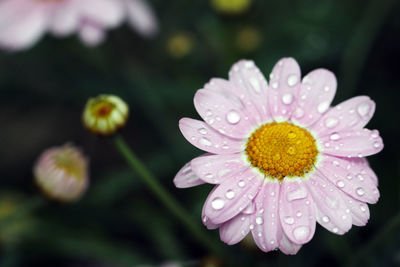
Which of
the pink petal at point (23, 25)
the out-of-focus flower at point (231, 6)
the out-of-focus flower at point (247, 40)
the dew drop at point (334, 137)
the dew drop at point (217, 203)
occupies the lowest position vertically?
the dew drop at point (334, 137)

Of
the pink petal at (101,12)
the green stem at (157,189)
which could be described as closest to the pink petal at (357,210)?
the green stem at (157,189)

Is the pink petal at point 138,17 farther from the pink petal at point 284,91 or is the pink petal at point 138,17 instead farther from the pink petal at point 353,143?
the pink petal at point 353,143

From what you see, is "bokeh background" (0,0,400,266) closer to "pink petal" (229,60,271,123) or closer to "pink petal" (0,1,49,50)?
"pink petal" (0,1,49,50)

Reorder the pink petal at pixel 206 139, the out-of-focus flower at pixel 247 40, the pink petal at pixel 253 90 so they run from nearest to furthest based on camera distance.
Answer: the pink petal at pixel 206 139
the pink petal at pixel 253 90
the out-of-focus flower at pixel 247 40

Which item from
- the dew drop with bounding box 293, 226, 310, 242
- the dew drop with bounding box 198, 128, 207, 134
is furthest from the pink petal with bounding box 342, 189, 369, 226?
the dew drop with bounding box 198, 128, 207, 134

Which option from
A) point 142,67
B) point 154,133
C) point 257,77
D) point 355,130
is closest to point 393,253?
point 355,130

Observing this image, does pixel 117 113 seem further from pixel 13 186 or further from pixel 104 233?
pixel 13 186
